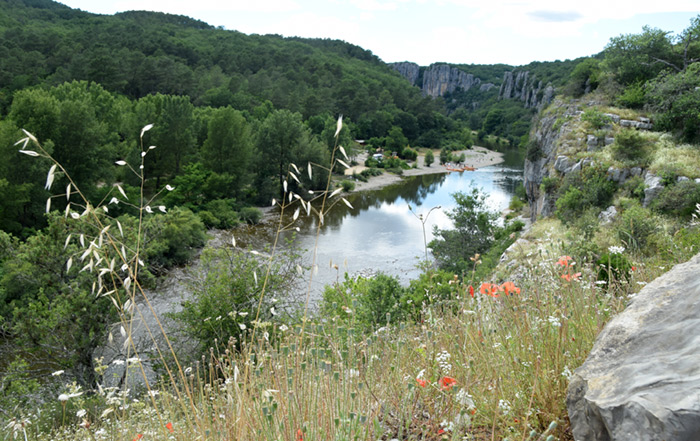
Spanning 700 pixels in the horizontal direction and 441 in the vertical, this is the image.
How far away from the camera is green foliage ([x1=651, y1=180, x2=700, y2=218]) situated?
1271cm

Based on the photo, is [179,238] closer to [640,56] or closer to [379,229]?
[379,229]

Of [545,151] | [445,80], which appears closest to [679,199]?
[545,151]

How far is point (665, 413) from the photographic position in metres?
1.52

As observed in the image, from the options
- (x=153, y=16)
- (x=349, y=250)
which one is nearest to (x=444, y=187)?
(x=349, y=250)

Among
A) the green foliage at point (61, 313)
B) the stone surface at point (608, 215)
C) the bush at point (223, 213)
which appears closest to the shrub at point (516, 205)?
the stone surface at point (608, 215)

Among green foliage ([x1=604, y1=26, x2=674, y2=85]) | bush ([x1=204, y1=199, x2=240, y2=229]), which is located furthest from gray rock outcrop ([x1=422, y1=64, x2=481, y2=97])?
bush ([x1=204, y1=199, x2=240, y2=229])

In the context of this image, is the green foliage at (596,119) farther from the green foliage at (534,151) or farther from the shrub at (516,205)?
the shrub at (516,205)

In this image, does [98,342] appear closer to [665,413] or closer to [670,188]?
[665,413]

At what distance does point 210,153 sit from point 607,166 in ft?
85.6

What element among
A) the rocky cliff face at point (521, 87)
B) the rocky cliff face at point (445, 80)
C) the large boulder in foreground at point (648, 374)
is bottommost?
the large boulder in foreground at point (648, 374)

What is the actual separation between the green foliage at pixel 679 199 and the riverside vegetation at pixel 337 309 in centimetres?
6

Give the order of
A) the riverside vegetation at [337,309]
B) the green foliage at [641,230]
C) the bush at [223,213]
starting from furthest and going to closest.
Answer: the bush at [223,213], the green foliage at [641,230], the riverside vegetation at [337,309]

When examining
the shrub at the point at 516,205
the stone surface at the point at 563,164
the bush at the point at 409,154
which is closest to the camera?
the stone surface at the point at 563,164

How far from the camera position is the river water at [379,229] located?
23188mm
